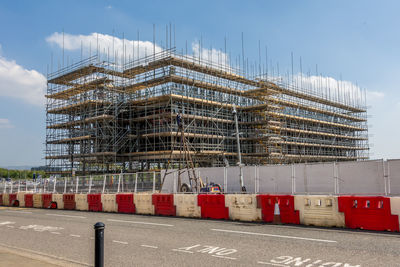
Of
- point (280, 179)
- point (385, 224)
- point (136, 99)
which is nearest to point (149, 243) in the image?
point (385, 224)

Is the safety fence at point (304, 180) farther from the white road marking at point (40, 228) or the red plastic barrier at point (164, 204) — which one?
the white road marking at point (40, 228)

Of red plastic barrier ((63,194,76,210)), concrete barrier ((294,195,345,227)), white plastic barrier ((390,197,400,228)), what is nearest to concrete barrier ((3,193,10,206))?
red plastic barrier ((63,194,76,210))

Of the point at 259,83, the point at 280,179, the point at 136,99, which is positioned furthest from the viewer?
the point at 259,83

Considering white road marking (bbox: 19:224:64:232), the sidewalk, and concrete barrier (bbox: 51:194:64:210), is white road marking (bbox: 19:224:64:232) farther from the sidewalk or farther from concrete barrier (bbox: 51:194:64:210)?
concrete barrier (bbox: 51:194:64:210)

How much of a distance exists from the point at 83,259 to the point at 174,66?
128 ft

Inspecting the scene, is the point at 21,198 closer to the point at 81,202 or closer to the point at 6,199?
the point at 6,199

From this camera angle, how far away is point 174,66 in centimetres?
4559

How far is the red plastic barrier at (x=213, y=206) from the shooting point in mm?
14375

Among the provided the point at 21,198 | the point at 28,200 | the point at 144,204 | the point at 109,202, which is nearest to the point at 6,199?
the point at 21,198

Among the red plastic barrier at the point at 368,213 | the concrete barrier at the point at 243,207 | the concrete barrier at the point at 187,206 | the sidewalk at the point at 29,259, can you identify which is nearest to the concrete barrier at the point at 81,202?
the concrete barrier at the point at 187,206

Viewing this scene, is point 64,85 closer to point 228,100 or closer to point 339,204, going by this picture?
point 228,100

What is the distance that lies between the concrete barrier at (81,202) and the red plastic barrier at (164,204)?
5.57m

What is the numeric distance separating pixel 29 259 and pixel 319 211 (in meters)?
8.34

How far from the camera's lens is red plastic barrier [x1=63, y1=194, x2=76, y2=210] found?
71.0 feet
